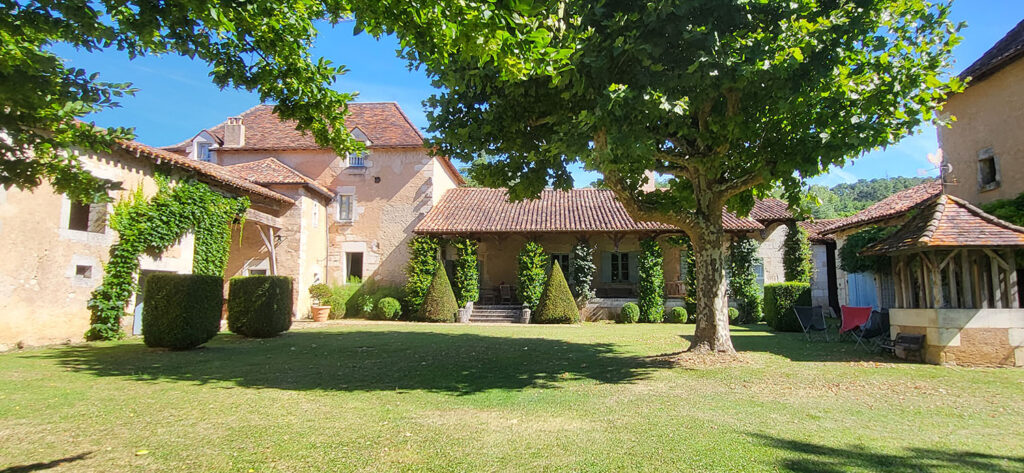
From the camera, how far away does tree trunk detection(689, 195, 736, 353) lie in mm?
8539

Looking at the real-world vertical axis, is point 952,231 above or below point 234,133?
below

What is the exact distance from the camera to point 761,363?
8.26 m

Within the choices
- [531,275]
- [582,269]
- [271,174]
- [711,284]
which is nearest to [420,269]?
[531,275]

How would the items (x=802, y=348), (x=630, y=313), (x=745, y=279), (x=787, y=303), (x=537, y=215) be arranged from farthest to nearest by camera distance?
(x=537, y=215), (x=745, y=279), (x=630, y=313), (x=787, y=303), (x=802, y=348)

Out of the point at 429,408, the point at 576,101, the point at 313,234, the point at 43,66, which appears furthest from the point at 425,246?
the point at 43,66

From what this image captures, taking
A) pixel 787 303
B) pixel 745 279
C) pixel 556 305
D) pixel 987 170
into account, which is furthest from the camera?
pixel 745 279

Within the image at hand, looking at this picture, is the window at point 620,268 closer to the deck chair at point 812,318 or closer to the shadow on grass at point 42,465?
the deck chair at point 812,318

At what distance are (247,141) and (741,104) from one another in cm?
1993

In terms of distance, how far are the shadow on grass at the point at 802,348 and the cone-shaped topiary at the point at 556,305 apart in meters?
5.73

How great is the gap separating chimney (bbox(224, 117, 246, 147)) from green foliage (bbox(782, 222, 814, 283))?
70.6ft

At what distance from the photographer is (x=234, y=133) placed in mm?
21641

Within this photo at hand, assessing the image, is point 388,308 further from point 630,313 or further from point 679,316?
point 679,316

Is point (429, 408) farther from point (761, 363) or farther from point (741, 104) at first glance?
point (741, 104)

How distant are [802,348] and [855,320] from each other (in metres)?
1.50
